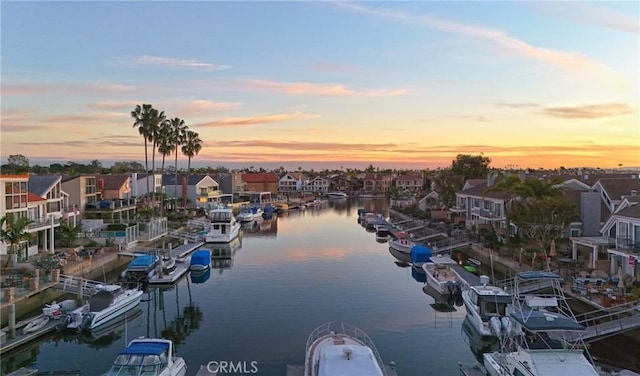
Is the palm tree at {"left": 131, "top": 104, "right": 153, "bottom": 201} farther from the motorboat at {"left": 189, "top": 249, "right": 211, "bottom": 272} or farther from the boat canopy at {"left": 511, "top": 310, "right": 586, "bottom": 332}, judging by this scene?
the boat canopy at {"left": 511, "top": 310, "right": 586, "bottom": 332}

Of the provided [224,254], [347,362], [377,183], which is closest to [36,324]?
[347,362]

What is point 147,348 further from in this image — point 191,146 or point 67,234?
point 191,146

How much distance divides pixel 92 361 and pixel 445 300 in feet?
71.8

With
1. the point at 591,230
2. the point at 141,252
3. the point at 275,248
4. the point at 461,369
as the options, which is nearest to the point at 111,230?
the point at 141,252

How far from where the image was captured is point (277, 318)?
3108cm

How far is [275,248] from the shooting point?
60.6 meters

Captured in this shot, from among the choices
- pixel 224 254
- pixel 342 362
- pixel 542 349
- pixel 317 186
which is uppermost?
pixel 542 349

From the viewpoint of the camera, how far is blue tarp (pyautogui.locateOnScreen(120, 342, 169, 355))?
20781 millimetres

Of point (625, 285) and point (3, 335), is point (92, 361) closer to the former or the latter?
point (3, 335)

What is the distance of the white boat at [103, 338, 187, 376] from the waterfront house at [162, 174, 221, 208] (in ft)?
239

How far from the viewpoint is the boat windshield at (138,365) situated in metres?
20.1

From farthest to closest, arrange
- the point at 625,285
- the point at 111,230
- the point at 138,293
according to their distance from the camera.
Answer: the point at 111,230 → the point at 138,293 → the point at 625,285

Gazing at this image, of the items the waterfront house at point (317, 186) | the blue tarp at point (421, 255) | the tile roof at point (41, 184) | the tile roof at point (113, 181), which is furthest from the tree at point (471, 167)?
the waterfront house at point (317, 186)

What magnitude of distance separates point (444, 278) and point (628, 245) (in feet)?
39.4
